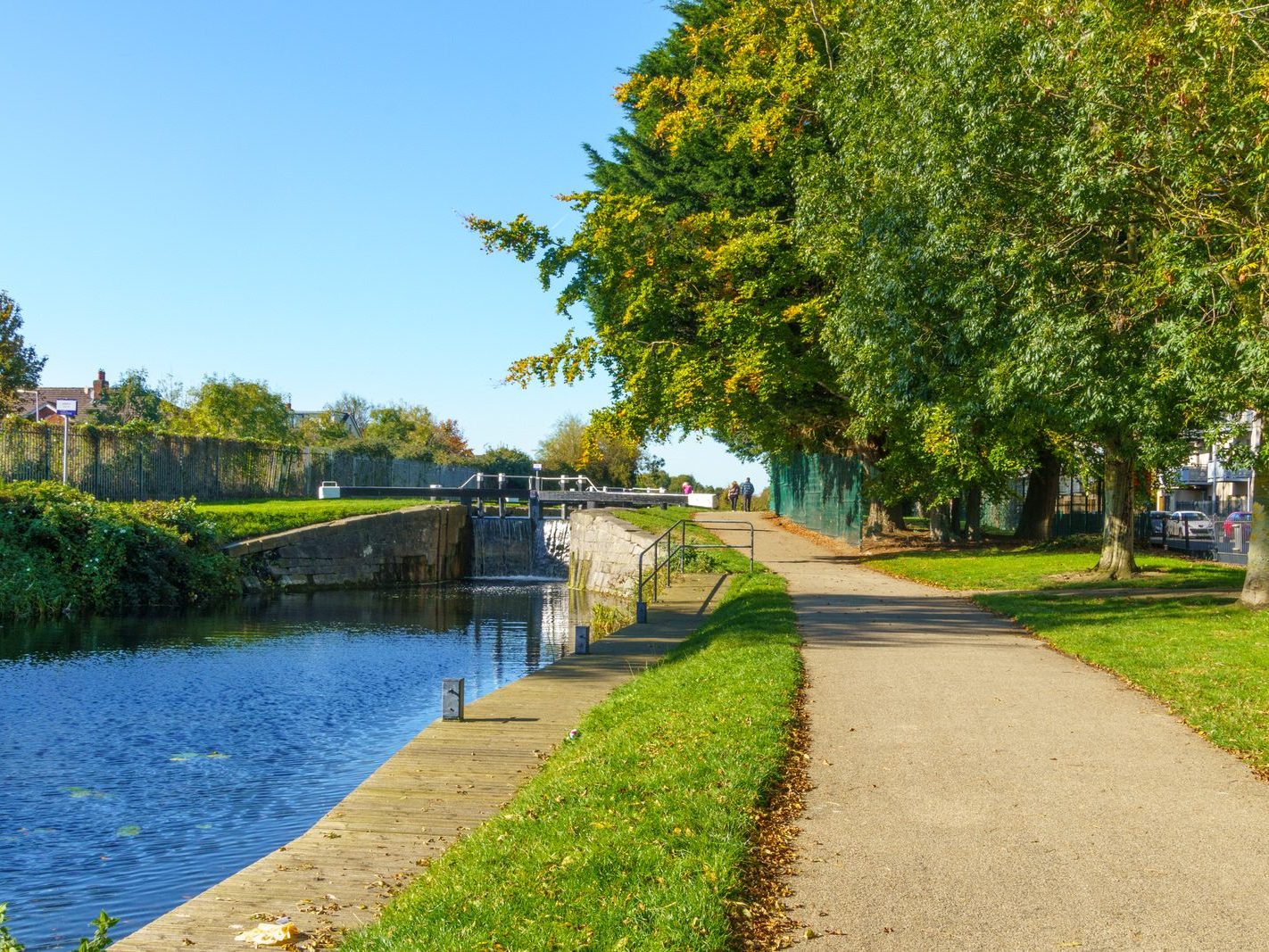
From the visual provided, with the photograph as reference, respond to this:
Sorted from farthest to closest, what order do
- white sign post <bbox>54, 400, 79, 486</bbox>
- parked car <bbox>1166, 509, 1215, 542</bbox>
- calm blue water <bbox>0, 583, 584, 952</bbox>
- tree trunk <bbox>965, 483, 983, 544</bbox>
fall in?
1. parked car <bbox>1166, 509, 1215, 542</bbox>
2. tree trunk <bbox>965, 483, 983, 544</bbox>
3. white sign post <bbox>54, 400, 79, 486</bbox>
4. calm blue water <bbox>0, 583, 584, 952</bbox>

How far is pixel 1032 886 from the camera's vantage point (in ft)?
18.1

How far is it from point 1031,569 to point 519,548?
18.8m

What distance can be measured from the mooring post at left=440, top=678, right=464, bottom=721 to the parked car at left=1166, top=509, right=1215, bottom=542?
29.2 meters

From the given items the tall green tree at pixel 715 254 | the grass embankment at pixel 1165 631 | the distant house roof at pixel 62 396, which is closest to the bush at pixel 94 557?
the tall green tree at pixel 715 254

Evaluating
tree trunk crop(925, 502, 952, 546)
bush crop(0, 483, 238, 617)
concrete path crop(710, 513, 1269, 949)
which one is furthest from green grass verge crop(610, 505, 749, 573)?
concrete path crop(710, 513, 1269, 949)

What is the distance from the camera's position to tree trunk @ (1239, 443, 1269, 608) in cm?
1681

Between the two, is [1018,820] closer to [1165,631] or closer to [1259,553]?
[1165,631]

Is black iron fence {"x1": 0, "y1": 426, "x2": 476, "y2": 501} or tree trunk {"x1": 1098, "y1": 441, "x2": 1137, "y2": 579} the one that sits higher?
black iron fence {"x1": 0, "y1": 426, "x2": 476, "y2": 501}

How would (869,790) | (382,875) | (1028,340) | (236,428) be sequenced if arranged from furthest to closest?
(236,428) → (1028,340) → (869,790) → (382,875)

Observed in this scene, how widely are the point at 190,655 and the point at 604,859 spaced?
13040mm

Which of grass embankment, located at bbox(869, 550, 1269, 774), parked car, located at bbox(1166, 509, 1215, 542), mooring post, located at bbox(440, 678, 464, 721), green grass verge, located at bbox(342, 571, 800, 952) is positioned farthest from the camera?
parked car, located at bbox(1166, 509, 1215, 542)

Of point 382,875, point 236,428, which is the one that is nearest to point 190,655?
point 382,875

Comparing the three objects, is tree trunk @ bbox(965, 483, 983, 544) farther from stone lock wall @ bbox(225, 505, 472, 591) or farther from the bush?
the bush

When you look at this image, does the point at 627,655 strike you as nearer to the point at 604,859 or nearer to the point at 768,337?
the point at 604,859
